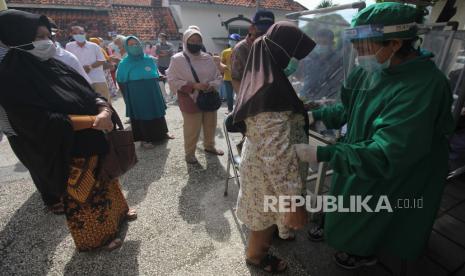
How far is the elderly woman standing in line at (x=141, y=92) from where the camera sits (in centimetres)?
399

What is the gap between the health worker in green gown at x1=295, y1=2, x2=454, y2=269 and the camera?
1202 mm

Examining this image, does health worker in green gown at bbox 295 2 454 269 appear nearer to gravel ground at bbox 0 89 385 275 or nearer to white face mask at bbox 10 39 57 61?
gravel ground at bbox 0 89 385 275

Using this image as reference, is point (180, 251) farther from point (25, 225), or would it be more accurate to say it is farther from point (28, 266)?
point (25, 225)

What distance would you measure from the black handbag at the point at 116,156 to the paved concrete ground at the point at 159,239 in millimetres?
753

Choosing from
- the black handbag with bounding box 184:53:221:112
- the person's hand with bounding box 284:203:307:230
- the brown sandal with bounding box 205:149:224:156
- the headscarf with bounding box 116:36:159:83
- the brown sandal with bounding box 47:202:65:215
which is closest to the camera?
the person's hand with bounding box 284:203:307:230

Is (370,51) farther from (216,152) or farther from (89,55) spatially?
(89,55)

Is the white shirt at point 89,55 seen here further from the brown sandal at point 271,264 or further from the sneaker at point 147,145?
the brown sandal at point 271,264

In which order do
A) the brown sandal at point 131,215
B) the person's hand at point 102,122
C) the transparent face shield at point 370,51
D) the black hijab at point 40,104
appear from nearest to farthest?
1. the transparent face shield at point 370,51
2. the black hijab at point 40,104
3. the person's hand at point 102,122
4. the brown sandal at point 131,215

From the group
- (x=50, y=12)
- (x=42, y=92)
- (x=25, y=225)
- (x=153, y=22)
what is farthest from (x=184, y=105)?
(x=50, y=12)

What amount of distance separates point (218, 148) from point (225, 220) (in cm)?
191

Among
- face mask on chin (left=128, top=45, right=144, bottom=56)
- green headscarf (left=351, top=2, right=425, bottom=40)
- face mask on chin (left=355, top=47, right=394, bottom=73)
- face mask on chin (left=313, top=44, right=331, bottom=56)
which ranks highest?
green headscarf (left=351, top=2, right=425, bottom=40)

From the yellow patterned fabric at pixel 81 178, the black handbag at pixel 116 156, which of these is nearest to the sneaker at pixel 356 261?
the black handbag at pixel 116 156

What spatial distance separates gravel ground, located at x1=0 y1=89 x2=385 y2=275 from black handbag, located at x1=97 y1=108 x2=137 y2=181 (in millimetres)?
753

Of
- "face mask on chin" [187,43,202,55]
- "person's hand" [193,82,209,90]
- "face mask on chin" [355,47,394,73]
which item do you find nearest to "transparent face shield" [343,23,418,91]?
"face mask on chin" [355,47,394,73]
